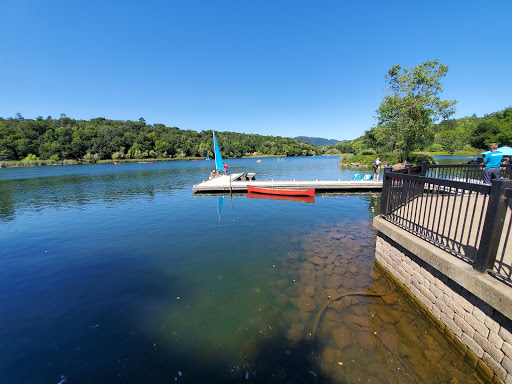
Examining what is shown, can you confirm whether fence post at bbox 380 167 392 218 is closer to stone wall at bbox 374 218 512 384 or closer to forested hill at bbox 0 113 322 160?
stone wall at bbox 374 218 512 384

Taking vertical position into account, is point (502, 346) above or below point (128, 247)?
above

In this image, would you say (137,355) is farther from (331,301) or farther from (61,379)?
(331,301)

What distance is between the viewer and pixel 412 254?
16.5 feet

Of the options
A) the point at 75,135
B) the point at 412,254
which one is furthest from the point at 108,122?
the point at 412,254

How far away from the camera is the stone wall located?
118 inches

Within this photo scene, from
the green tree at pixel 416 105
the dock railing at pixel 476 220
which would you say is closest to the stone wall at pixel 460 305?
the dock railing at pixel 476 220

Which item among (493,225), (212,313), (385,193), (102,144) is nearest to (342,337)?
(212,313)

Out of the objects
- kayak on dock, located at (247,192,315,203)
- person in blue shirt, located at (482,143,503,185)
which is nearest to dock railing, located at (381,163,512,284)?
person in blue shirt, located at (482,143,503,185)

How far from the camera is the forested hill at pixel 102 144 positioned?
99.9 meters

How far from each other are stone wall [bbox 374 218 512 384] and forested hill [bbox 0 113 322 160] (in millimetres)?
117810

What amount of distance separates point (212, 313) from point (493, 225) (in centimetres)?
553

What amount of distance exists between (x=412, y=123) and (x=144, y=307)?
3743cm

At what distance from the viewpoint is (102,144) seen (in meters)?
111

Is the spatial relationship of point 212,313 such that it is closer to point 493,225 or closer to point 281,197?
point 493,225
